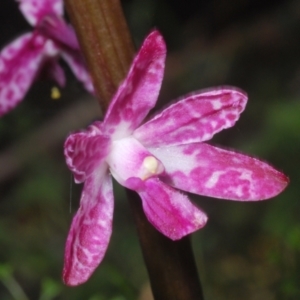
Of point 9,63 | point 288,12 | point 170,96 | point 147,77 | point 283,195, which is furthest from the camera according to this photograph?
point 288,12

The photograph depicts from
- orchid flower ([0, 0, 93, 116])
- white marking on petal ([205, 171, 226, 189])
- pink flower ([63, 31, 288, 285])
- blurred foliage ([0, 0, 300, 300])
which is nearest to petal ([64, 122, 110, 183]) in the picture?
pink flower ([63, 31, 288, 285])

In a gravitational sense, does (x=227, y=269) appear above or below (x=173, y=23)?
below

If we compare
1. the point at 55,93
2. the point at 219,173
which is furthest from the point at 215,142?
the point at 219,173

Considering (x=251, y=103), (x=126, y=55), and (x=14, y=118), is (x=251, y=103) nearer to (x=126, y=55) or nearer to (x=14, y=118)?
(x=14, y=118)

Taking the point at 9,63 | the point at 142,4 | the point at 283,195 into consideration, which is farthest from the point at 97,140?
the point at 142,4

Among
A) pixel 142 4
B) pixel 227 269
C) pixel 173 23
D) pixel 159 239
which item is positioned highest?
pixel 159 239

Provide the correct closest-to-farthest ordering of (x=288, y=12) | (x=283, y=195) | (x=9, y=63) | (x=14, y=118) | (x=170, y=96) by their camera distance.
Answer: (x=9, y=63), (x=283, y=195), (x=14, y=118), (x=170, y=96), (x=288, y=12)

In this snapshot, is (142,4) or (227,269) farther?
(142,4)
